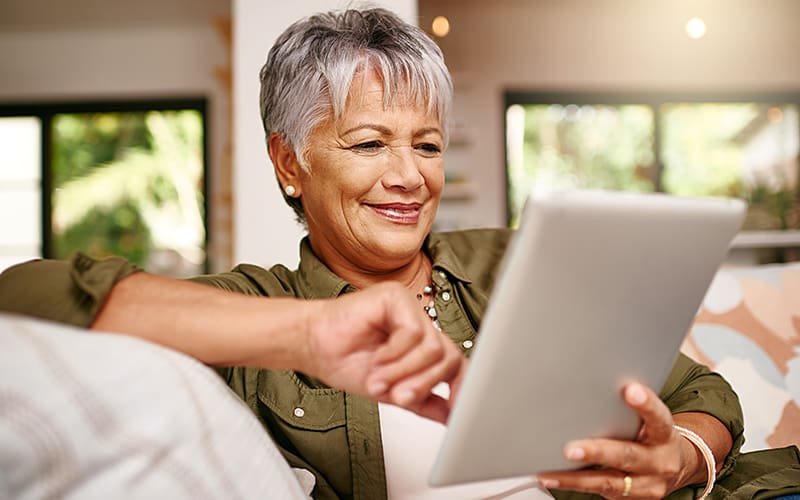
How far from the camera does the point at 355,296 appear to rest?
0.75 metres

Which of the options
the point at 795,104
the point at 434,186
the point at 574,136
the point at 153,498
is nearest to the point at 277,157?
the point at 434,186

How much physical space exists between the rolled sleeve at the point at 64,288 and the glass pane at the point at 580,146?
5.49m

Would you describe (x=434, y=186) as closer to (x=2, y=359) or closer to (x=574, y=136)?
(x=2, y=359)

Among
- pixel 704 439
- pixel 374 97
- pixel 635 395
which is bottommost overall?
pixel 704 439

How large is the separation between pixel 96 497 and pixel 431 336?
1.03 feet

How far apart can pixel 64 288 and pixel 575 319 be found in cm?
51

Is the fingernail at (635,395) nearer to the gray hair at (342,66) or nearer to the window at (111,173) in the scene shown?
the gray hair at (342,66)

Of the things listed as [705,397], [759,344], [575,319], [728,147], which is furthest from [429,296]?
[728,147]

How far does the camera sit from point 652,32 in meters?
6.23

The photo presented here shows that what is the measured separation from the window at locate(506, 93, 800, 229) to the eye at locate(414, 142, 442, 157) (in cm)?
492

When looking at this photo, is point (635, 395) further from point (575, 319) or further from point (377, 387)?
point (377, 387)

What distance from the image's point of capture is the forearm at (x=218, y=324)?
0.77 m

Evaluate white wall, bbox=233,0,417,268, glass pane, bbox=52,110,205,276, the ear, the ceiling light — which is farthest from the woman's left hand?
glass pane, bbox=52,110,205,276

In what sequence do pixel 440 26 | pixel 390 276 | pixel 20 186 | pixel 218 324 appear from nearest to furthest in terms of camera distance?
pixel 218 324
pixel 390 276
pixel 440 26
pixel 20 186
